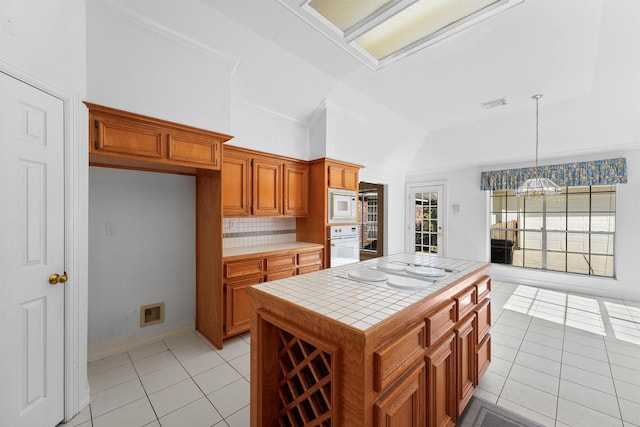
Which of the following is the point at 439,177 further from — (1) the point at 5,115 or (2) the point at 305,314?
(1) the point at 5,115

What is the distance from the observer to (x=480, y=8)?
2.06m

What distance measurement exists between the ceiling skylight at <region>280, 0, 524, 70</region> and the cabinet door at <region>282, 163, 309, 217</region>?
1622 mm

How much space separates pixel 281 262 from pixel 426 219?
4.24 m

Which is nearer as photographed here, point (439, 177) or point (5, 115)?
point (5, 115)

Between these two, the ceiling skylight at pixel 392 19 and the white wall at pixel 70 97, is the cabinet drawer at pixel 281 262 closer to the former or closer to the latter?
the white wall at pixel 70 97

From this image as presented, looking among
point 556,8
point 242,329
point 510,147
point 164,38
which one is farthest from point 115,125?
point 510,147

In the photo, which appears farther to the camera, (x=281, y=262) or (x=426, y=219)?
(x=426, y=219)

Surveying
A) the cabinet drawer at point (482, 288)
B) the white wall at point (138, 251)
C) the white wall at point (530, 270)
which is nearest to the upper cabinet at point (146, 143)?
the white wall at point (138, 251)

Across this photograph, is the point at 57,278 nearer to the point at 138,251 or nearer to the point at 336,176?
the point at 138,251

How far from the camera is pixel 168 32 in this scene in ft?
7.24

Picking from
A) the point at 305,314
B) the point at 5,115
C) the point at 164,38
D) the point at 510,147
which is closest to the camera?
the point at 305,314

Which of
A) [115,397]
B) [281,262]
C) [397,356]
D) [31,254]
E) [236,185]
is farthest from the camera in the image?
[281,262]

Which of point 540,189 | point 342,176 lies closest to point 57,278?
point 342,176

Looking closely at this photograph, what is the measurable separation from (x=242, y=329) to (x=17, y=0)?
2.86 m
